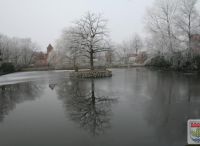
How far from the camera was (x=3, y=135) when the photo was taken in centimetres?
477

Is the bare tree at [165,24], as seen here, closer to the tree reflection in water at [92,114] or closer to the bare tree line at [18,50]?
the tree reflection in water at [92,114]

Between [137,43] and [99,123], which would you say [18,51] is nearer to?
[137,43]

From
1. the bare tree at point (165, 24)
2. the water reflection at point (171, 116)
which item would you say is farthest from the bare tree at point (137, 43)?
the water reflection at point (171, 116)

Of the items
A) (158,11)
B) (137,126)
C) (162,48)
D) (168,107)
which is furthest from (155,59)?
(137,126)

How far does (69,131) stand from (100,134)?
37.9 inches

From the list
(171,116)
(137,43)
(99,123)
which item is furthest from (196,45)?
(137,43)

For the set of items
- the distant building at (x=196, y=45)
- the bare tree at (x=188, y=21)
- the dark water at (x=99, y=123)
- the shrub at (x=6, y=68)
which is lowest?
the dark water at (x=99, y=123)

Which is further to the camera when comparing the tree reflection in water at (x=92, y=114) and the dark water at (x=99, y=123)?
the tree reflection in water at (x=92, y=114)

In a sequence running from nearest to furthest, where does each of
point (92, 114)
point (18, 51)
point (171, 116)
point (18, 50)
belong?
1. point (171, 116)
2. point (92, 114)
3. point (18, 51)
4. point (18, 50)

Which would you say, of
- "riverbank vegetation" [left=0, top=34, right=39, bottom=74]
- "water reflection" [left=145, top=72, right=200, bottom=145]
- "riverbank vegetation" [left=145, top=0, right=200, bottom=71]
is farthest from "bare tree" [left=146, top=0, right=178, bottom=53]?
"riverbank vegetation" [left=0, top=34, right=39, bottom=74]

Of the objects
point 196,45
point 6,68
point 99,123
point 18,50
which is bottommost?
point 99,123

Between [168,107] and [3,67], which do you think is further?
[3,67]

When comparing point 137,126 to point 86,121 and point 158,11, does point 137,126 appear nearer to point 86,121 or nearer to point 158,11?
point 86,121

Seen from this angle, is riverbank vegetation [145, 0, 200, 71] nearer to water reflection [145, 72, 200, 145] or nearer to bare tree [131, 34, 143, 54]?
water reflection [145, 72, 200, 145]
